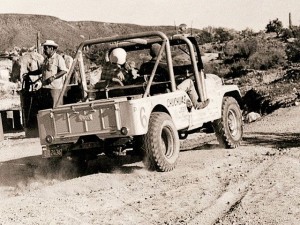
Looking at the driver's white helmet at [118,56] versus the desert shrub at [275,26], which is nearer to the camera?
the driver's white helmet at [118,56]

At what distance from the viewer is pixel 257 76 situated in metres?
28.0

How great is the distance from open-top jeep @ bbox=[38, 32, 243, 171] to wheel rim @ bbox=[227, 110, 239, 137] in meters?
0.43

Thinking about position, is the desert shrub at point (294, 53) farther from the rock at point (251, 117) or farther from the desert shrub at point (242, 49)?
the rock at point (251, 117)

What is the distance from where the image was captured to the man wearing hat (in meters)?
11.2

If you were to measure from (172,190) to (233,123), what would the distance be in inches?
159

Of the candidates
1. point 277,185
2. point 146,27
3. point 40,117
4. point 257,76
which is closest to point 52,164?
point 40,117

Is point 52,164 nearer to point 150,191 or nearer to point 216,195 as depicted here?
point 150,191

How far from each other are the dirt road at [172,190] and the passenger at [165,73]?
0.91m

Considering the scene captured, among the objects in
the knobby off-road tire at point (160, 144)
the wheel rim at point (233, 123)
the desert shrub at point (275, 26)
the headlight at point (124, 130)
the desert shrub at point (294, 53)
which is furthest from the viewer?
the desert shrub at point (275, 26)

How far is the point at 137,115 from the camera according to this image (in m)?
7.77

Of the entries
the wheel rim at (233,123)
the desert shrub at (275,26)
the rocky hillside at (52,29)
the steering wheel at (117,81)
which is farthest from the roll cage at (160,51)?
the rocky hillside at (52,29)

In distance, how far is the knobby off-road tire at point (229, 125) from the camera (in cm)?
1021

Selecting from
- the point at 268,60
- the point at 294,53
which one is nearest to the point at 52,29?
the point at 268,60

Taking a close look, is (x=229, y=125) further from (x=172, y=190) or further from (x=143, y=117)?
(x=172, y=190)
